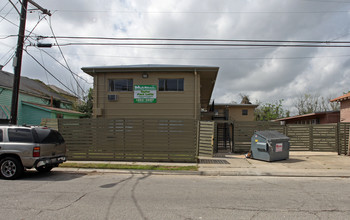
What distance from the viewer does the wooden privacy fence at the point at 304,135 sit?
13.1 meters

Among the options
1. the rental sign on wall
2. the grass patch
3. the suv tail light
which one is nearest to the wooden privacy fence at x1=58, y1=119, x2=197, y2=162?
the grass patch

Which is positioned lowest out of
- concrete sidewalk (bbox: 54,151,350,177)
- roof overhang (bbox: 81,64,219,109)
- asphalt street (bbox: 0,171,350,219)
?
asphalt street (bbox: 0,171,350,219)

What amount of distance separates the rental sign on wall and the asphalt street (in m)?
7.28

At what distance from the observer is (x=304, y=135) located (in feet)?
44.5

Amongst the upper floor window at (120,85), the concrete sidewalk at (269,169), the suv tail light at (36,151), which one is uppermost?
the upper floor window at (120,85)

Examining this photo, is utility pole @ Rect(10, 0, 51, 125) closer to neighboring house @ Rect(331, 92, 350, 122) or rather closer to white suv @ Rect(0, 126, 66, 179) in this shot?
white suv @ Rect(0, 126, 66, 179)

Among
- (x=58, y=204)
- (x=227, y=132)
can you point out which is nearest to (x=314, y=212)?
(x=58, y=204)

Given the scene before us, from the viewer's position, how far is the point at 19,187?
6438 mm

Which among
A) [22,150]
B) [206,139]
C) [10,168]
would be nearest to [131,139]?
[206,139]

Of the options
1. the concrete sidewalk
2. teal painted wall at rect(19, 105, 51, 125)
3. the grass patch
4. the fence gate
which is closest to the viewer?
the concrete sidewalk

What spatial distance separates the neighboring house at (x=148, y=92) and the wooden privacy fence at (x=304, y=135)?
2.95 m

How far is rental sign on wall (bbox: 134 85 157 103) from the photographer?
14.6m

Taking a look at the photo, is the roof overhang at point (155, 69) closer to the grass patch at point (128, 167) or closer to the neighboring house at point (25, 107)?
the grass patch at point (128, 167)

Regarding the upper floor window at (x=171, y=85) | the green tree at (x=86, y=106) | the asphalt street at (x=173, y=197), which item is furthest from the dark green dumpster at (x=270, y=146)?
the green tree at (x=86, y=106)
